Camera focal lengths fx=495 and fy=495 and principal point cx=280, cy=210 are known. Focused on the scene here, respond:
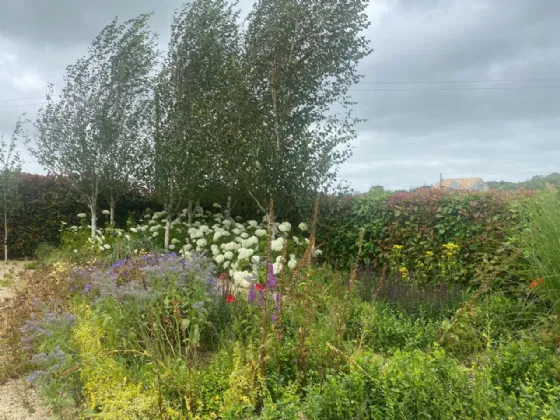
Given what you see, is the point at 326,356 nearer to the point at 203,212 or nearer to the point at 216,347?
the point at 216,347

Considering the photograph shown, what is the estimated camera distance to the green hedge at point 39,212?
40.2 feet

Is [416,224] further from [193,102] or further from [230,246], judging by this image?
[193,102]

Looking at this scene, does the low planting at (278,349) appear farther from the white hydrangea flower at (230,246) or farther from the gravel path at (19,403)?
the white hydrangea flower at (230,246)

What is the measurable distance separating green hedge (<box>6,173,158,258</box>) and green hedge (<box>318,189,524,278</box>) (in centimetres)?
587

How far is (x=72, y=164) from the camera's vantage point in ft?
36.2

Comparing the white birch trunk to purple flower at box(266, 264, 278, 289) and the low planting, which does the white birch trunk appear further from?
purple flower at box(266, 264, 278, 289)

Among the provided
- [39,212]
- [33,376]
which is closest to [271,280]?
[33,376]

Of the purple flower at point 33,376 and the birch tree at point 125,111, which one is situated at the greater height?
the birch tree at point 125,111

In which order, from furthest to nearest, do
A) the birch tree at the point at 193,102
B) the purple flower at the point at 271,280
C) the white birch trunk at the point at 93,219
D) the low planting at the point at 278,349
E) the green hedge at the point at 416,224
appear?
the white birch trunk at the point at 93,219
the birch tree at the point at 193,102
the green hedge at the point at 416,224
the purple flower at the point at 271,280
the low planting at the point at 278,349

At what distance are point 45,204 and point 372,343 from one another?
10.4 metres

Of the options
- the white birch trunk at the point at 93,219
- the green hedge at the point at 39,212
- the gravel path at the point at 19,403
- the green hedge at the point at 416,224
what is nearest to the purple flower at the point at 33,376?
the gravel path at the point at 19,403

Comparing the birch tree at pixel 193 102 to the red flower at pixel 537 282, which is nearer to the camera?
the red flower at pixel 537 282

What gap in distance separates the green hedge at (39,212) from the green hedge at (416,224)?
5871 mm

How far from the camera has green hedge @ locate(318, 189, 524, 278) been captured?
22.6 ft
